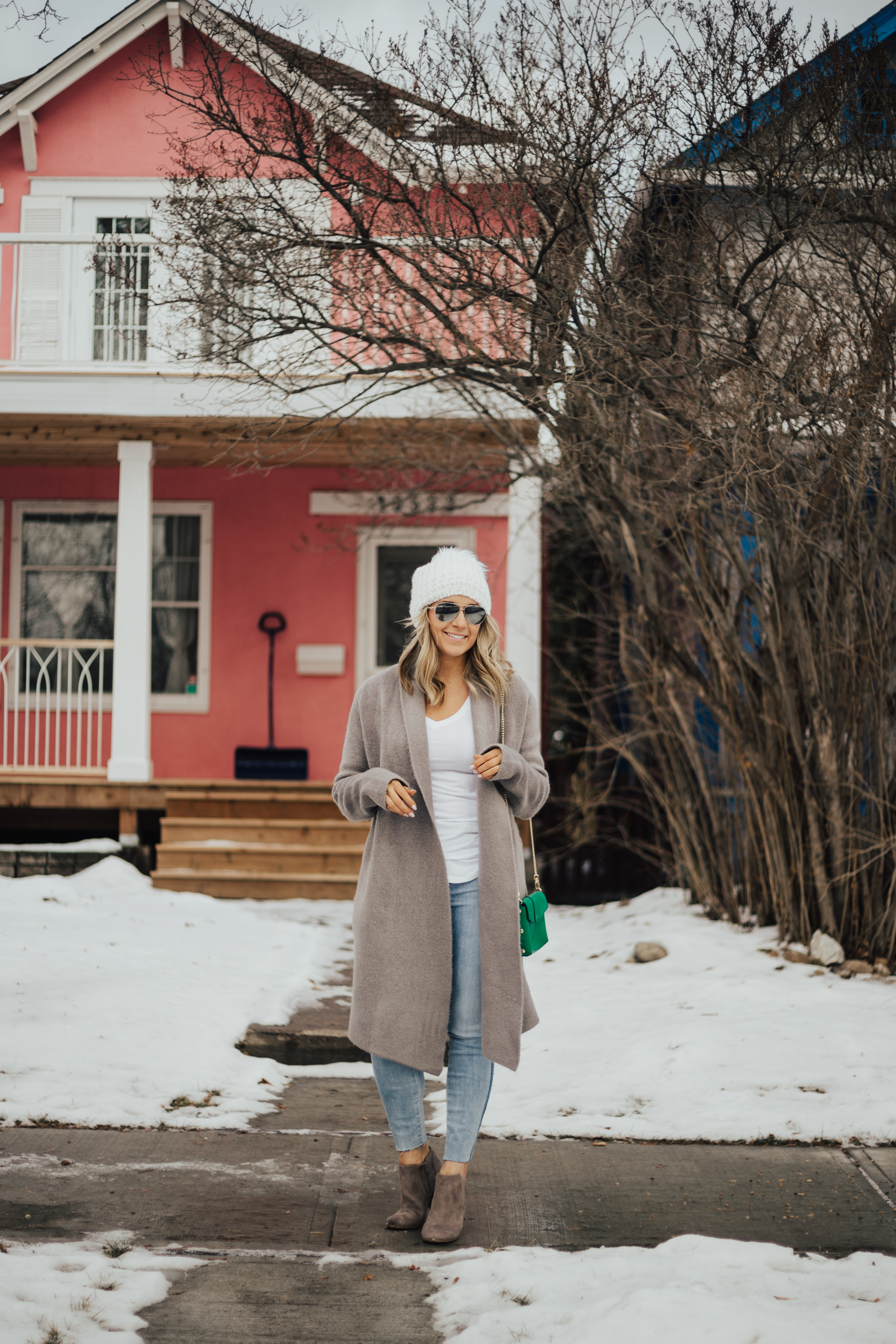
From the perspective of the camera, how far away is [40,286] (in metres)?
10.1

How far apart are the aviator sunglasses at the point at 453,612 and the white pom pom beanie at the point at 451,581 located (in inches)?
0.8

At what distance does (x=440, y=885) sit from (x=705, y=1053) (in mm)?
2080

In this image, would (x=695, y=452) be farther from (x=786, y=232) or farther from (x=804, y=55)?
(x=804, y=55)

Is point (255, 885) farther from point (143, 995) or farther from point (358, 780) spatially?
point (358, 780)

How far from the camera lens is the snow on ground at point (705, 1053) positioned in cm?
400

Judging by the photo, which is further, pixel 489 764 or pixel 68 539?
pixel 68 539

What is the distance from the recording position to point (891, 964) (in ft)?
19.4

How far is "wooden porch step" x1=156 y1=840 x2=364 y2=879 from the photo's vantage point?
8.72 m

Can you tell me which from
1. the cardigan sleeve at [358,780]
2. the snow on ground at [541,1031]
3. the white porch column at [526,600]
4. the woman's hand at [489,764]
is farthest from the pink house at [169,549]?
the woman's hand at [489,764]

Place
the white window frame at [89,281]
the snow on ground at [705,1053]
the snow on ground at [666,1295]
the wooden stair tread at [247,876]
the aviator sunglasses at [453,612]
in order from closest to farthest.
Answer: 1. the snow on ground at [666,1295]
2. the aviator sunglasses at [453,612]
3. the snow on ground at [705,1053]
4. the wooden stair tread at [247,876]
5. the white window frame at [89,281]

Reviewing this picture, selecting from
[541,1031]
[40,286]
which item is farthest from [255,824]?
[40,286]

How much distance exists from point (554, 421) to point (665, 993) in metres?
3.04

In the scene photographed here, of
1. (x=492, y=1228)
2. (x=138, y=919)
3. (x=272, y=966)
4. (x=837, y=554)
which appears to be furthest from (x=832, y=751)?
(x=138, y=919)

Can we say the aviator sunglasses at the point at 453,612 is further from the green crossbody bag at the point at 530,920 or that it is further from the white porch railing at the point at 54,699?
the white porch railing at the point at 54,699
